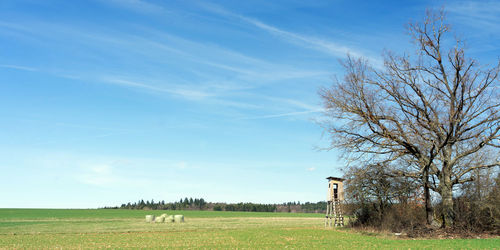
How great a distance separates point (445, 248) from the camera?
1986cm

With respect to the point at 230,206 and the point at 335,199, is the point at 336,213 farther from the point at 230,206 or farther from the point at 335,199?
the point at 230,206

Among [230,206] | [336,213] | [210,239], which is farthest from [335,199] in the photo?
[230,206]

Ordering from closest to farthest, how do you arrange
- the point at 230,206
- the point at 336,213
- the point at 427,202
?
the point at 427,202 < the point at 336,213 < the point at 230,206

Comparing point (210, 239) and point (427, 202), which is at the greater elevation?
point (427, 202)

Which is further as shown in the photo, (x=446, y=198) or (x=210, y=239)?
(x=446, y=198)

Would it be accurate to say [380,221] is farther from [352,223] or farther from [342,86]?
[342,86]

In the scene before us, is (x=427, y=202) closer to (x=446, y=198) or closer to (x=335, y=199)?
(x=446, y=198)

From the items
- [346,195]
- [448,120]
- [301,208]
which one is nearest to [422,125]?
[448,120]

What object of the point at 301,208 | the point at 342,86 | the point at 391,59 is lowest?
the point at 301,208

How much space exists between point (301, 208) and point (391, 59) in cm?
13797

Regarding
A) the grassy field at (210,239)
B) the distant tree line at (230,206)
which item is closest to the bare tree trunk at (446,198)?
the grassy field at (210,239)

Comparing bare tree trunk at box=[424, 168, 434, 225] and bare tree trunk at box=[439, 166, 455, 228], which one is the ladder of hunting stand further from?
bare tree trunk at box=[439, 166, 455, 228]

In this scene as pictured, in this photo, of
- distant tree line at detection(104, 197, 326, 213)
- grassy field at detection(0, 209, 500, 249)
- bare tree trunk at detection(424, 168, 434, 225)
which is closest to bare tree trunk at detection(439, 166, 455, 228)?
bare tree trunk at detection(424, 168, 434, 225)

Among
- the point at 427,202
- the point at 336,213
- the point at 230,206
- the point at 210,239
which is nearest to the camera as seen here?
the point at 210,239
